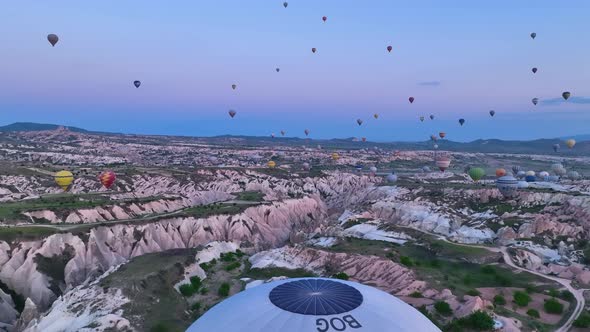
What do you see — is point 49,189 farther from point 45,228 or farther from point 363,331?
point 363,331

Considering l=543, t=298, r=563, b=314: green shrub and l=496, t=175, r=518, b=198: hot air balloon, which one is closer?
l=543, t=298, r=563, b=314: green shrub

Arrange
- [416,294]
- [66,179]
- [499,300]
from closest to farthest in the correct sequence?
[499,300] < [416,294] < [66,179]

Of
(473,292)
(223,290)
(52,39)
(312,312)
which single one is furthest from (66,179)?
(312,312)

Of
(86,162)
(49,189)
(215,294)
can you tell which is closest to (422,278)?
(215,294)

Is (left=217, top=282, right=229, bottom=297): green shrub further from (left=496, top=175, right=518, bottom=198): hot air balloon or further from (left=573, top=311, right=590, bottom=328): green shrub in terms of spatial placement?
(left=496, top=175, right=518, bottom=198): hot air balloon

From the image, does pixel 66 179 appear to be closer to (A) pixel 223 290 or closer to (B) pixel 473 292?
(A) pixel 223 290

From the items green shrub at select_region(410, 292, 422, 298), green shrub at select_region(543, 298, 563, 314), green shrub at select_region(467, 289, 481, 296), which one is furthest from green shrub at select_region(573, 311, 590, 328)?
green shrub at select_region(410, 292, 422, 298)
